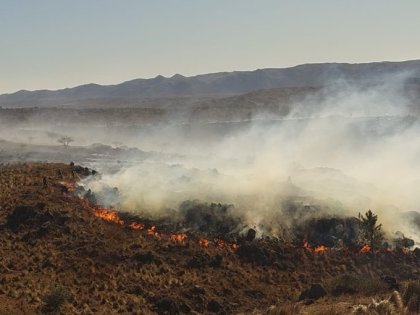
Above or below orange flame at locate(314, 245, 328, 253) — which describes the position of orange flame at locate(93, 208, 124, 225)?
above

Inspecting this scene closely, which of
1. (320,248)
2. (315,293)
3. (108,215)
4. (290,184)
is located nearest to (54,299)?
(315,293)

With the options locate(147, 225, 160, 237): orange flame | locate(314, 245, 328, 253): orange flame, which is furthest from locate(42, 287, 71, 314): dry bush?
locate(314, 245, 328, 253): orange flame

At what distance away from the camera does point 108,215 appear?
1242 inches

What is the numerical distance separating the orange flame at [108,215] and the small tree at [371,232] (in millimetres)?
13919

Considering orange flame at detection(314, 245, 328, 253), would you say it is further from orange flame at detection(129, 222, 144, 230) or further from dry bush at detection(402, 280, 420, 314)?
dry bush at detection(402, 280, 420, 314)

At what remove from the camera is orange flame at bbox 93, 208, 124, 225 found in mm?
30614

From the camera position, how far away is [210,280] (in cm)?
2300

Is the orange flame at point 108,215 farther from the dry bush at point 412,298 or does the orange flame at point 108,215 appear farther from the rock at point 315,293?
the dry bush at point 412,298

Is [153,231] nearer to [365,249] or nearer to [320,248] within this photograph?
[320,248]

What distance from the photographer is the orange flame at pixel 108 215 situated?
30.6 meters

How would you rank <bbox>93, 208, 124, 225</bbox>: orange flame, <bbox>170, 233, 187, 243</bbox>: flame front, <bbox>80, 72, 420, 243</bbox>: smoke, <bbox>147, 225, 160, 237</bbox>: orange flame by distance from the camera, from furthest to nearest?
<bbox>80, 72, 420, 243</bbox>: smoke
<bbox>93, 208, 124, 225</bbox>: orange flame
<bbox>147, 225, 160, 237</bbox>: orange flame
<bbox>170, 233, 187, 243</bbox>: flame front

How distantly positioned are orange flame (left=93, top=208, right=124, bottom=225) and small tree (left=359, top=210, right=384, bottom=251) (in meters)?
13.9

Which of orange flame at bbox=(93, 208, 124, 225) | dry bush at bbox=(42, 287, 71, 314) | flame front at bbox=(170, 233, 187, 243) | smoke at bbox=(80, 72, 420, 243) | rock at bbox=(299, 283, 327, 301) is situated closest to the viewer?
rock at bbox=(299, 283, 327, 301)

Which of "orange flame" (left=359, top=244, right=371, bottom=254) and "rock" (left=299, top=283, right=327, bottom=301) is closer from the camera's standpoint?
"rock" (left=299, top=283, right=327, bottom=301)
